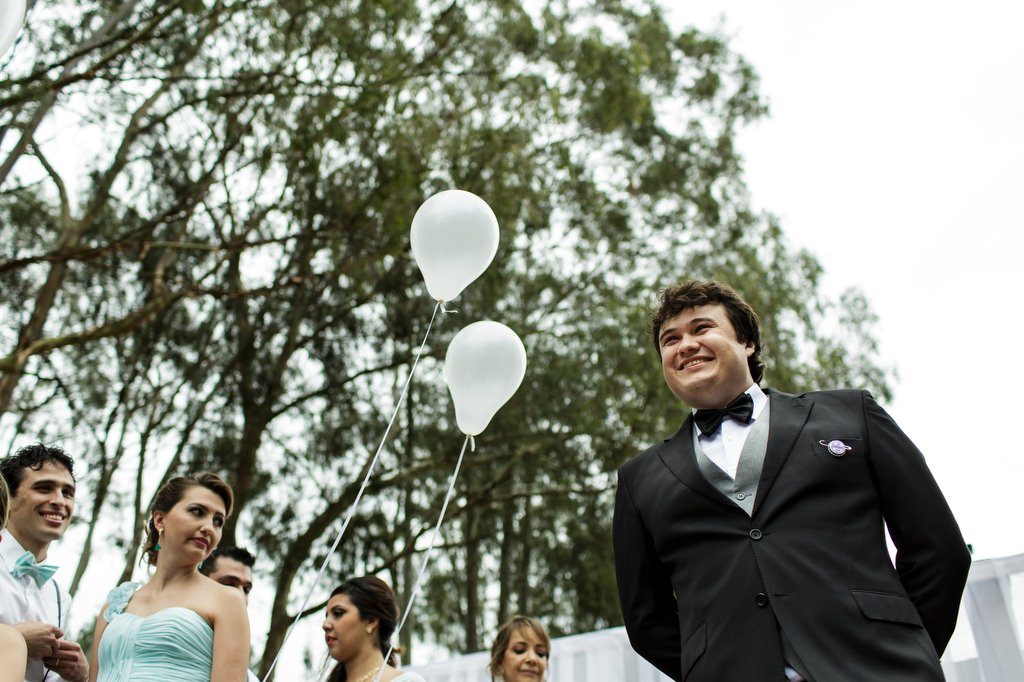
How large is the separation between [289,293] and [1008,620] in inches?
315

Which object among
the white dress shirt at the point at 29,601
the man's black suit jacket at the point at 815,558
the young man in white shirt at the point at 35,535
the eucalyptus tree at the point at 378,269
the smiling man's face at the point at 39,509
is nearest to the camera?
the man's black suit jacket at the point at 815,558

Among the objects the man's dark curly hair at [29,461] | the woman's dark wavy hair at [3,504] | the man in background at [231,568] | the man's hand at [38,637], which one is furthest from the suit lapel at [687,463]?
the man in background at [231,568]

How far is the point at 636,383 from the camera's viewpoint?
9.38 m

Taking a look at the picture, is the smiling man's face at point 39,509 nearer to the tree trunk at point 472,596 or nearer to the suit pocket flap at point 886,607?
the suit pocket flap at point 886,607

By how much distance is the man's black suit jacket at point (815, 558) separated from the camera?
161 centimetres

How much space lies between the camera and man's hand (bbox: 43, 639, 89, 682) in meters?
2.65

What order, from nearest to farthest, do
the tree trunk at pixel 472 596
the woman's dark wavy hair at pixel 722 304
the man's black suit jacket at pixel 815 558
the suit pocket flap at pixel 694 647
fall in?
the man's black suit jacket at pixel 815 558, the suit pocket flap at pixel 694 647, the woman's dark wavy hair at pixel 722 304, the tree trunk at pixel 472 596

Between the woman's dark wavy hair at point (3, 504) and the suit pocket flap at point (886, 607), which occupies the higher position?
the woman's dark wavy hair at point (3, 504)

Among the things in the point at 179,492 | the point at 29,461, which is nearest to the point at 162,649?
the point at 179,492

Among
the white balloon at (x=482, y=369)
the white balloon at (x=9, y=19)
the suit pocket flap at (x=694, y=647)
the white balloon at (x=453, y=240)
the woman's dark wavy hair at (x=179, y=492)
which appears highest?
the white balloon at (x=9, y=19)

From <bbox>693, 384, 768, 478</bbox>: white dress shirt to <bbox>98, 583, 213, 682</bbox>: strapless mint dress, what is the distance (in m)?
1.54

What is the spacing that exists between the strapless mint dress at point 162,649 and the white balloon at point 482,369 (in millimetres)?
1051

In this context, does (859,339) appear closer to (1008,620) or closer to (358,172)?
(358,172)

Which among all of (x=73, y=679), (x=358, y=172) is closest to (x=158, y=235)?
(x=358, y=172)
